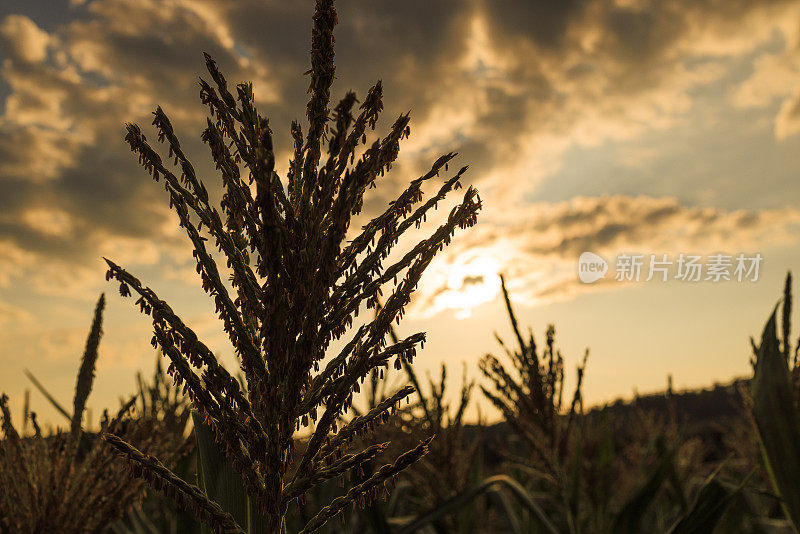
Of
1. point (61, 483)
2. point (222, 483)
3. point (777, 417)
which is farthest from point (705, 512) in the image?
point (61, 483)

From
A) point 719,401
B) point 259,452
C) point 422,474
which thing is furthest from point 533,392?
point 719,401

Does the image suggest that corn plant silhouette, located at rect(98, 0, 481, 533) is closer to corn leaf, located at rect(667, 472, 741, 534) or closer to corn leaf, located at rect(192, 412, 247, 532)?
corn leaf, located at rect(192, 412, 247, 532)

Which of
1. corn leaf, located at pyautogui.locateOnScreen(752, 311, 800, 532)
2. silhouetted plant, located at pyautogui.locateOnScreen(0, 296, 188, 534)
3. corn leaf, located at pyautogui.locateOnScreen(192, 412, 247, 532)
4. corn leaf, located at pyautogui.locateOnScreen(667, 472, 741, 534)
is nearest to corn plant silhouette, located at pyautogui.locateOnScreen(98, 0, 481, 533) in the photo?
corn leaf, located at pyautogui.locateOnScreen(192, 412, 247, 532)

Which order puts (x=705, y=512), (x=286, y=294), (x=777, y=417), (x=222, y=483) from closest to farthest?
(x=286, y=294) → (x=222, y=483) → (x=705, y=512) → (x=777, y=417)

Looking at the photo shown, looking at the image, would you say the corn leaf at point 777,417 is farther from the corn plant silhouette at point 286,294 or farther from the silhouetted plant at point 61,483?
the silhouetted plant at point 61,483

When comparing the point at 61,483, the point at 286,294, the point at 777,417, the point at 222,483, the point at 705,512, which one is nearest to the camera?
the point at 286,294

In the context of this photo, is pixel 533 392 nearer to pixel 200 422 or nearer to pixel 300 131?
pixel 200 422

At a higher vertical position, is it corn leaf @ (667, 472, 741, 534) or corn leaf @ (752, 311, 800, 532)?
corn leaf @ (752, 311, 800, 532)

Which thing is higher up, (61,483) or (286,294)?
(286,294)

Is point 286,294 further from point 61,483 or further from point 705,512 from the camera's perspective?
point 705,512

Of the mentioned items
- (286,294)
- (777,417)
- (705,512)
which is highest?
(286,294)

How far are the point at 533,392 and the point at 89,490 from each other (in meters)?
2.49

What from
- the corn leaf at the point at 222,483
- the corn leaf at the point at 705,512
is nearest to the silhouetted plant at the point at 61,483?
the corn leaf at the point at 222,483

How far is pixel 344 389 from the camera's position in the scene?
111cm
